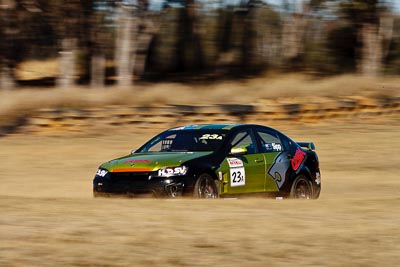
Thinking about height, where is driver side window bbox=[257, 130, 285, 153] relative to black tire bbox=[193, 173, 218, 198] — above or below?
above

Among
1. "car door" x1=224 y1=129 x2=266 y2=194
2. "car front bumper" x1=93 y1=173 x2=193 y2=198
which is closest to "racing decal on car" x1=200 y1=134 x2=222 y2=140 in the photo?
"car door" x1=224 y1=129 x2=266 y2=194

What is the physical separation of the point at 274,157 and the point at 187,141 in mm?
1303

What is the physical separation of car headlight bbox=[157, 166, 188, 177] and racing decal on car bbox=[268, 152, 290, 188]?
68.4 inches

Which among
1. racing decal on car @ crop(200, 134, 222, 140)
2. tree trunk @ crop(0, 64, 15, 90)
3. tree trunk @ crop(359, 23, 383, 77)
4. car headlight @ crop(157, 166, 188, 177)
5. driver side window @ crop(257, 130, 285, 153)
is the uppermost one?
racing decal on car @ crop(200, 134, 222, 140)

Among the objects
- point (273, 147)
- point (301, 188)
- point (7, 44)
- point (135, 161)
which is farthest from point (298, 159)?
point (7, 44)

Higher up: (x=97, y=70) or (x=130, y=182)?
(x=130, y=182)

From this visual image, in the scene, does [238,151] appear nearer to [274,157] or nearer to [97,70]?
[274,157]

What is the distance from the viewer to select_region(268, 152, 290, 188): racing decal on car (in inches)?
494

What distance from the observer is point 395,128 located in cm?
2717

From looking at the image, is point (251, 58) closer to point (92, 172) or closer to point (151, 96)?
point (151, 96)

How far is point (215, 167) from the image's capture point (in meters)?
11.6

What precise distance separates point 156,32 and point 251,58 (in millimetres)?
4945

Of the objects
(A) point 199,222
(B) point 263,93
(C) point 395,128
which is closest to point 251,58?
(B) point 263,93

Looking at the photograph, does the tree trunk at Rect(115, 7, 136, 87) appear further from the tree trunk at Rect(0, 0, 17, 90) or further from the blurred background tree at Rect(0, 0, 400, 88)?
the tree trunk at Rect(0, 0, 17, 90)
